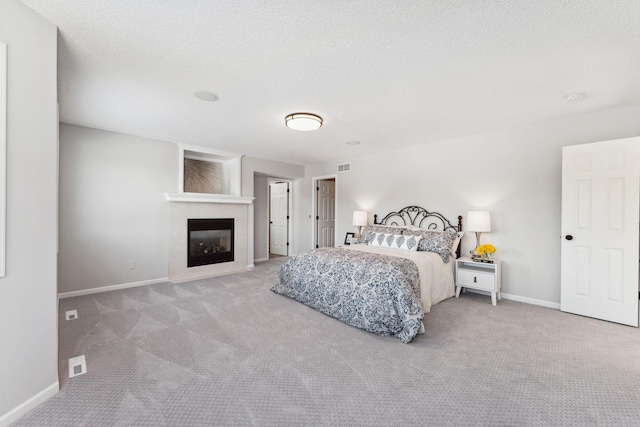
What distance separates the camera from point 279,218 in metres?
7.72

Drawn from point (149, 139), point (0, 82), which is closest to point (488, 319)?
point (0, 82)

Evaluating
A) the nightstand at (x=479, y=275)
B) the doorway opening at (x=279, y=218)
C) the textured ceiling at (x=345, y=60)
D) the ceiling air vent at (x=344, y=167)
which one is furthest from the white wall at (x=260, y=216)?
the nightstand at (x=479, y=275)

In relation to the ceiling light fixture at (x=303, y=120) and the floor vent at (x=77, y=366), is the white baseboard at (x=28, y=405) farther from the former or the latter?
the ceiling light fixture at (x=303, y=120)

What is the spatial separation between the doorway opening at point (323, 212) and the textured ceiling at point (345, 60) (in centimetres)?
334

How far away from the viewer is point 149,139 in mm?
4613

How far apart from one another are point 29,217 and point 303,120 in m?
2.54

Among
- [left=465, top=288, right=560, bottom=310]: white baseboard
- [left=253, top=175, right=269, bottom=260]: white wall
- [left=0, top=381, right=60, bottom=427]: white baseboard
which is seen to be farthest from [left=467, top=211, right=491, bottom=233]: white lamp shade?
[left=0, top=381, right=60, bottom=427]: white baseboard

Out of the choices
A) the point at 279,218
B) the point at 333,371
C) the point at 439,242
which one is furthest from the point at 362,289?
the point at 279,218

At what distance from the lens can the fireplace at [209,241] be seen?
5102mm

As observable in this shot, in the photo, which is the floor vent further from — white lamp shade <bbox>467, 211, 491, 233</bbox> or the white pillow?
white lamp shade <bbox>467, 211, 491, 233</bbox>

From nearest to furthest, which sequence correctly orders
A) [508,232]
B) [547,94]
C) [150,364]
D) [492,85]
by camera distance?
[150,364] → [492,85] → [547,94] → [508,232]

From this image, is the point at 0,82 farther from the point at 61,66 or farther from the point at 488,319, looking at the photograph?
the point at 488,319

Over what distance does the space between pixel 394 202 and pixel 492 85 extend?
114 inches

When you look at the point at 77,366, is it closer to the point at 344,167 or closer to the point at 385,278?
the point at 385,278
